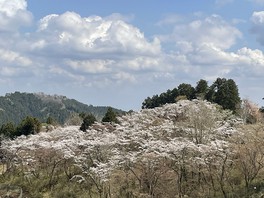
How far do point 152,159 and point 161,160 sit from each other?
96 cm

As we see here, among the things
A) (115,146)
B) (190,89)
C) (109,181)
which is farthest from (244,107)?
(109,181)

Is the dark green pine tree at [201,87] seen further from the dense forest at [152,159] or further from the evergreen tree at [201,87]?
the dense forest at [152,159]

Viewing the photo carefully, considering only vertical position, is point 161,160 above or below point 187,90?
below

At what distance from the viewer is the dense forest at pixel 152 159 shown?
33156 mm

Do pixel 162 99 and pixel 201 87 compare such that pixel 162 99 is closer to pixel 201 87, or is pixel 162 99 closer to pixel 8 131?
pixel 201 87

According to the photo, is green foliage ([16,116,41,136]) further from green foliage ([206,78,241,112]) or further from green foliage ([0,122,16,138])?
green foliage ([206,78,241,112])

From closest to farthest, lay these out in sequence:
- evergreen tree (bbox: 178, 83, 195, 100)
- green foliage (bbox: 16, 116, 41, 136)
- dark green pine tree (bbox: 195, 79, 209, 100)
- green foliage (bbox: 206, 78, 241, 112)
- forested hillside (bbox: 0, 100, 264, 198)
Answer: forested hillside (bbox: 0, 100, 264, 198) → green foliage (bbox: 206, 78, 241, 112) → dark green pine tree (bbox: 195, 79, 209, 100) → evergreen tree (bbox: 178, 83, 195, 100) → green foliage (bbox: 16, 116, 41, 136)

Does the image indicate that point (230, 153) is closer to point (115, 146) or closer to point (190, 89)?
point (115, 146)

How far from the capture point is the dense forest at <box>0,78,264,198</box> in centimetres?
3316

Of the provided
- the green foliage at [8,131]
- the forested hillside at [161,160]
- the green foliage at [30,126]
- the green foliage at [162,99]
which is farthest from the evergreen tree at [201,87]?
the green foliage at [8,131]

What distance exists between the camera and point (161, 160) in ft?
109

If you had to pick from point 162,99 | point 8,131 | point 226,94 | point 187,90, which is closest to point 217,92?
point 226,94

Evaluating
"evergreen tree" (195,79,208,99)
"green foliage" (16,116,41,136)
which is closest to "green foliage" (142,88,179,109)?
"evergreen tree" (195,79,208,99)

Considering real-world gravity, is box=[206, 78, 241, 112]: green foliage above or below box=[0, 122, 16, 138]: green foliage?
above
